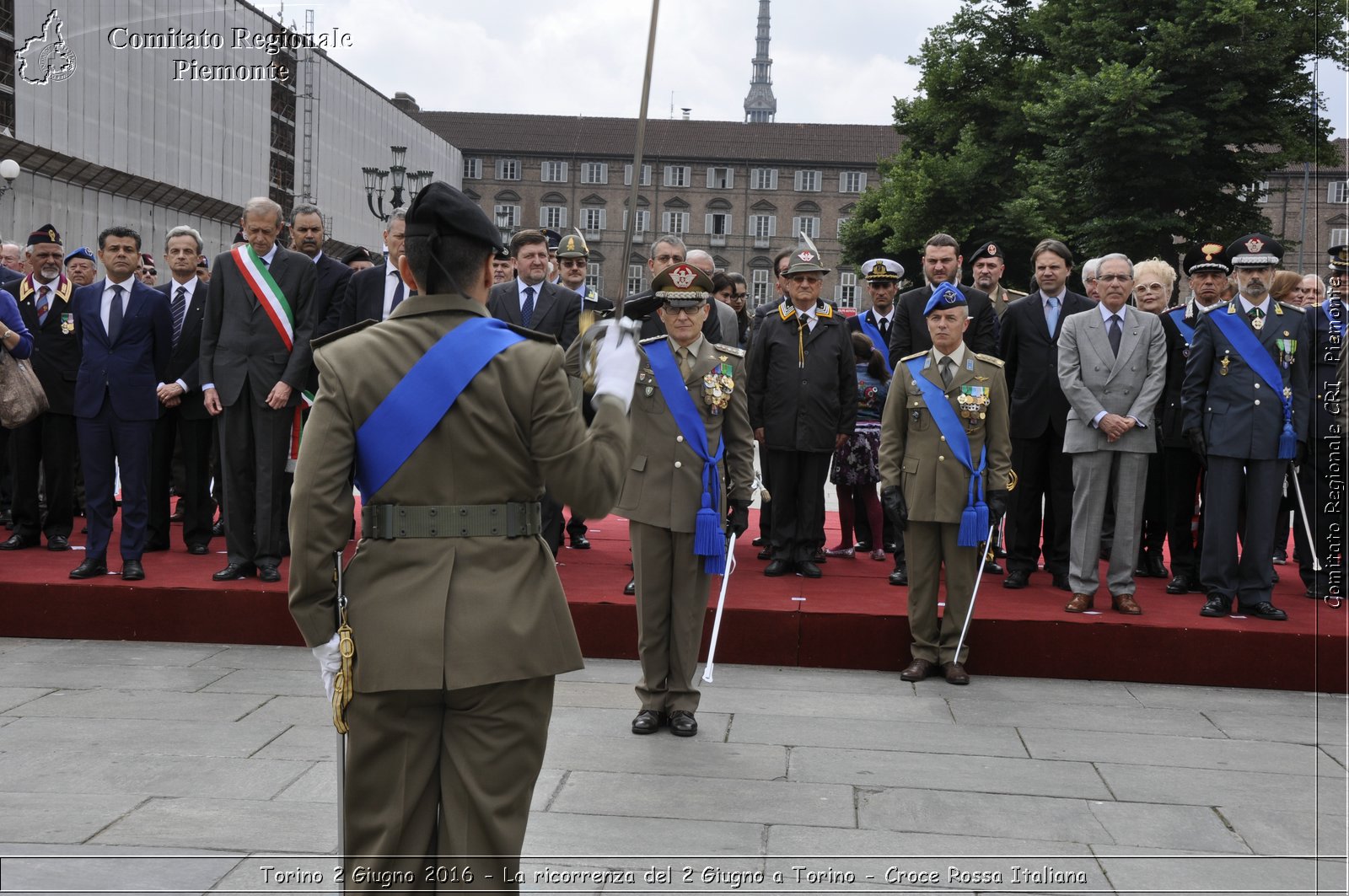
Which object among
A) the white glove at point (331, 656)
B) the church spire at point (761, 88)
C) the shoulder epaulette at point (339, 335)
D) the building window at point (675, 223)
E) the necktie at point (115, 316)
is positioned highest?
the church spire at point (761, 88)

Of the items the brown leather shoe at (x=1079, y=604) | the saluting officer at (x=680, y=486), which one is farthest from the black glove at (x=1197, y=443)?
the saluting officer at (x=680, y=486)

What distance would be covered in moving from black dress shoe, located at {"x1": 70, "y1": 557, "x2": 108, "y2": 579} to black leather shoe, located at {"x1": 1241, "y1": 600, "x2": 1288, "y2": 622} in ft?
21.0

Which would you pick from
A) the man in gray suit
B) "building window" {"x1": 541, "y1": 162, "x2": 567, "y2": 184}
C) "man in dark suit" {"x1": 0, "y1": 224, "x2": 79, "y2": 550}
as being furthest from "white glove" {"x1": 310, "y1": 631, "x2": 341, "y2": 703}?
"building window" {"x1": 541, "y1": 162, "x2": 567, "y2": 184}

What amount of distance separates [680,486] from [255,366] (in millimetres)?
3042

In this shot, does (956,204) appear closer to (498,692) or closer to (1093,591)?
(1093,591)

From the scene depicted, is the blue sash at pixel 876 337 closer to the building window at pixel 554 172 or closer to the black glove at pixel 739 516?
the black glove at pixel 739 516

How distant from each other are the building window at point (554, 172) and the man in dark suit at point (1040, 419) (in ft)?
285

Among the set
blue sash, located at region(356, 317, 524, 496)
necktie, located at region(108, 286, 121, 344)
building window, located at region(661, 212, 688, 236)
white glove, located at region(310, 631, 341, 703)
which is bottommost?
white glove, located at region(310, 631, 341, 703)

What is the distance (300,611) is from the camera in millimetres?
3082

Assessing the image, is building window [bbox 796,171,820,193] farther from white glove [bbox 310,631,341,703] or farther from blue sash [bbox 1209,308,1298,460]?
white glove [bbox 310,631,341,703]

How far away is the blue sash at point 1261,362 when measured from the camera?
735 centimetres

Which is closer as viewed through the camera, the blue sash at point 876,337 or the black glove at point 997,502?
the black glove at point 997,502

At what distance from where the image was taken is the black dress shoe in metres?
7.53

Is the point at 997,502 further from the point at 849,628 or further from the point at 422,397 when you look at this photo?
the point at 422,397
